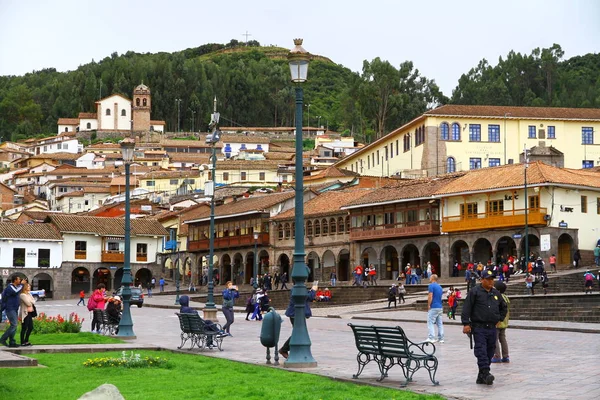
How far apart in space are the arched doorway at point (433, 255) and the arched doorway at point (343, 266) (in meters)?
6.80

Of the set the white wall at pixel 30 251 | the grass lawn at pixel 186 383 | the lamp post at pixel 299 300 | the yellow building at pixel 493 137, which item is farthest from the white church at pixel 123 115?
the lamp post at pixel 299 300

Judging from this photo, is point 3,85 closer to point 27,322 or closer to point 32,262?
point 32,262

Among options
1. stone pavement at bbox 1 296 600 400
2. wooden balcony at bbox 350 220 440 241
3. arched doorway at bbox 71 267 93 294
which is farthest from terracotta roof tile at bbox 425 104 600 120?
stone pavement at bbox 1 296 600 400

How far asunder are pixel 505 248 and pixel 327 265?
51.4 ft

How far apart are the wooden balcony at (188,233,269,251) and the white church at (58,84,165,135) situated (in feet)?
245

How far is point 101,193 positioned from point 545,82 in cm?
5435

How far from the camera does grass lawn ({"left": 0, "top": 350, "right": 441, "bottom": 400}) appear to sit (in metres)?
13.2

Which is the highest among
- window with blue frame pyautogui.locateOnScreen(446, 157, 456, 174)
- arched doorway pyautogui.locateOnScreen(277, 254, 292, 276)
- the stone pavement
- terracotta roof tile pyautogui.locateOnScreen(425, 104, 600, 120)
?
terracotta roof tile pyautogui.locateOnScreen(425, 104, 600, 120)

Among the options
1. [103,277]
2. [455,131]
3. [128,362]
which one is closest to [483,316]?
[128,362]

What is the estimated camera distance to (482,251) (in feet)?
197

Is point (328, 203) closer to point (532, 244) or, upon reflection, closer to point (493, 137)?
point (493, 137)

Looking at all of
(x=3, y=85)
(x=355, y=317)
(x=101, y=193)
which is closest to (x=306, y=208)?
(x=355, y=317)

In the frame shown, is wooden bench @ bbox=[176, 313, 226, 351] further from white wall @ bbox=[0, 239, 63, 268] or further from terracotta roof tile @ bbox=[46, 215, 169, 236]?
terracotta roof tile @ bbox=[46, 215, 169, 236]

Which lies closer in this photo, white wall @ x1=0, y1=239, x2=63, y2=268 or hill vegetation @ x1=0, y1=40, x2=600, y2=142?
white wall @ x1=0, y1=239, x2=63, y2=268
